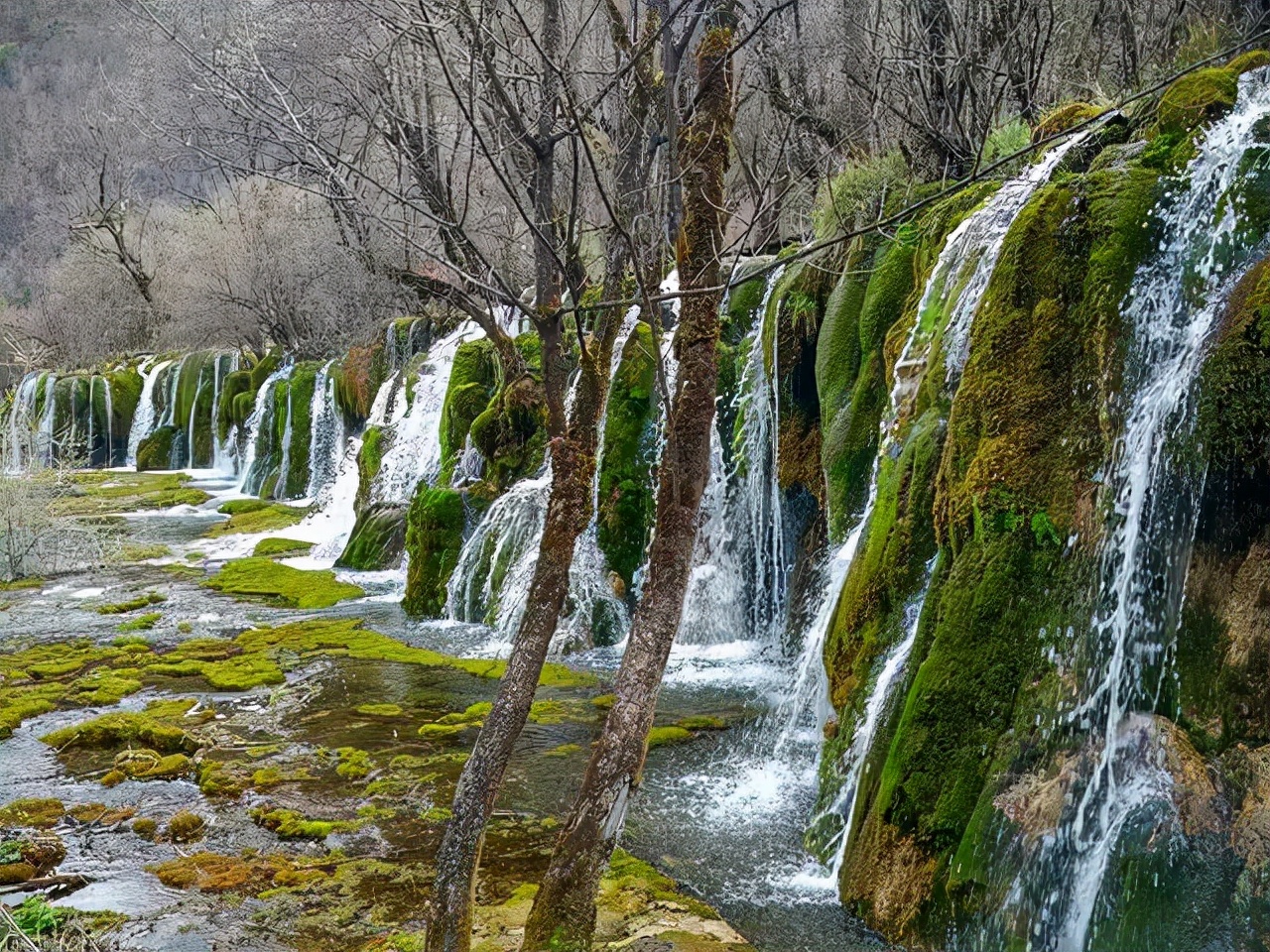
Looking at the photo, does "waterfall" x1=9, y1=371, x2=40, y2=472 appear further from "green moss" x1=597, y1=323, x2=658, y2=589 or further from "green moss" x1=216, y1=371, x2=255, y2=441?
"green moss" x1=216, y1=371, x2=255, y2=441

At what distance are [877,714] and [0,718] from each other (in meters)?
6.50

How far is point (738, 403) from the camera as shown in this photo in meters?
9.91

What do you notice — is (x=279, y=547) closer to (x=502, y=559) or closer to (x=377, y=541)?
(x=377, y=541)

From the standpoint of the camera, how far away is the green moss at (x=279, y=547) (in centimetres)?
1547

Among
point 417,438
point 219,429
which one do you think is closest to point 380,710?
point 417,438

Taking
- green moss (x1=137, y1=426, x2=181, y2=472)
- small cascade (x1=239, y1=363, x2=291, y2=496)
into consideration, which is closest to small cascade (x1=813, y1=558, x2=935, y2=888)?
small cascade (x1=239, y1=363, x2=291, y2=496)

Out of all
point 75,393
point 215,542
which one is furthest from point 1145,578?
point 75,393

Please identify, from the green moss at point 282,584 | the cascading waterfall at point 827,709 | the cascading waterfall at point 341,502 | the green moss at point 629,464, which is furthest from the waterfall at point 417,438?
the cascading waterfall at point 827,709

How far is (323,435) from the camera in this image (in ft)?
67.2

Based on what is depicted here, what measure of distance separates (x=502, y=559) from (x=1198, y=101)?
741cm

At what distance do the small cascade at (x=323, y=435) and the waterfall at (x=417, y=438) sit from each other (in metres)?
5.13

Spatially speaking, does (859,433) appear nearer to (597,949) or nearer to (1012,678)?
(1012,678)

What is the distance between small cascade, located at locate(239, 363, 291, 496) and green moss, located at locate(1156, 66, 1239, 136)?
63.2 ft

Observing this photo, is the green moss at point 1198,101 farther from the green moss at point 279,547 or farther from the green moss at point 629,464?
the green moss at point 279,547
